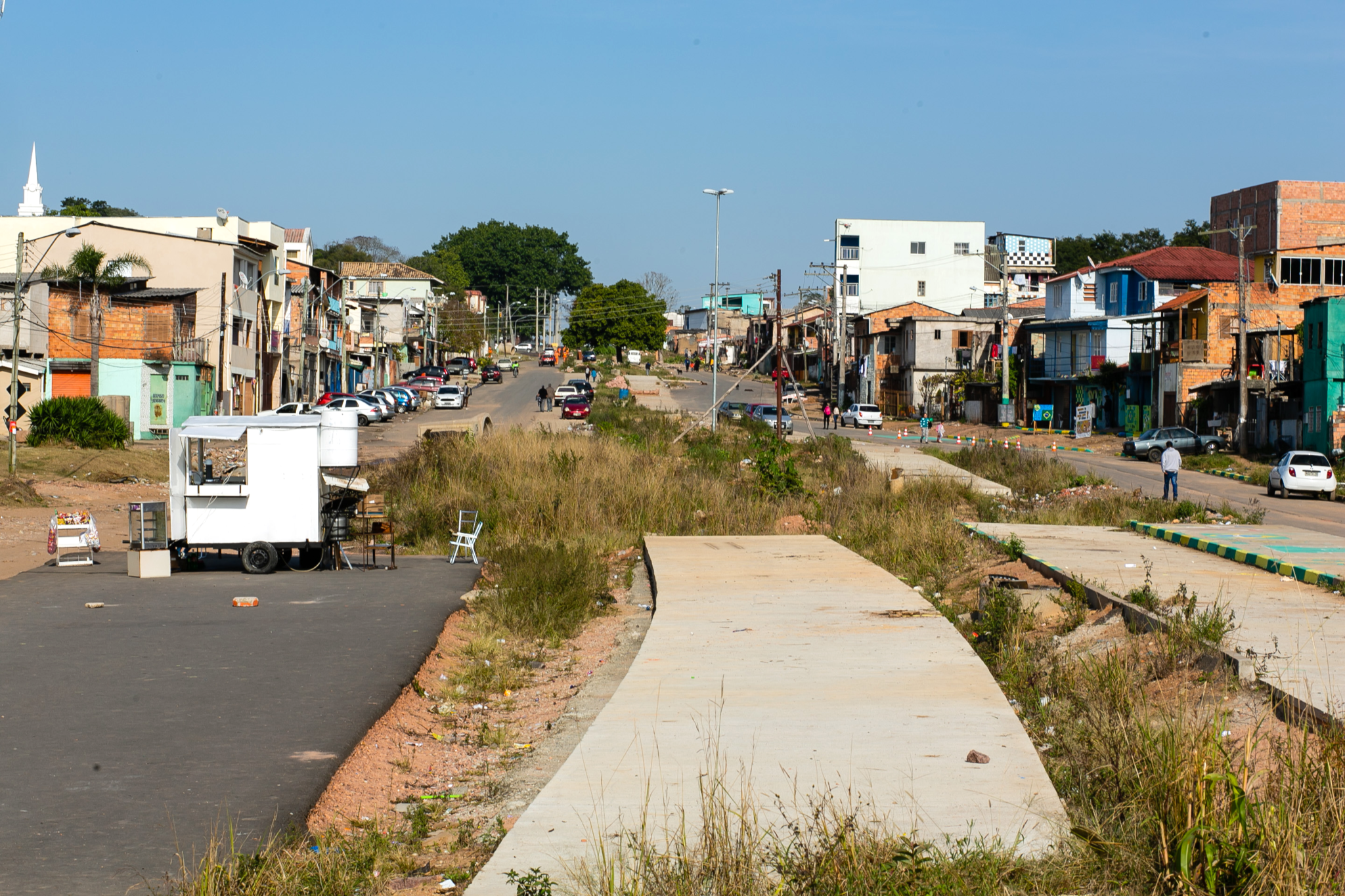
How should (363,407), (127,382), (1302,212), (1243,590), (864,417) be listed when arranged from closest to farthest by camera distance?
(1243,590) < (127,382) < (363,407) < (864,417) < (1302,212)

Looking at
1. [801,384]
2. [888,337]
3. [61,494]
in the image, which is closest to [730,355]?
[801,384]

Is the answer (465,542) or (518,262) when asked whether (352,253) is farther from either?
(465,542)

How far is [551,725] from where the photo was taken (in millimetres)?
10078

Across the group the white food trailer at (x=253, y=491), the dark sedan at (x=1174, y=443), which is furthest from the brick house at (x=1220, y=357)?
the white food trailer at (x=253, y=491)

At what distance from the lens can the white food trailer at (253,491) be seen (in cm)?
1797

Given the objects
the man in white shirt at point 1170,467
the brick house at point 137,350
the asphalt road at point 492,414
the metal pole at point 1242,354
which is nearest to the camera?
the man in white shirt at point 1170,467

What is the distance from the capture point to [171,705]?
973cm

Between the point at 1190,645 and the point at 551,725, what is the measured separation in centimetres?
519

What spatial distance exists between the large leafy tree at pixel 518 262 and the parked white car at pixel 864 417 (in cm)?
9962

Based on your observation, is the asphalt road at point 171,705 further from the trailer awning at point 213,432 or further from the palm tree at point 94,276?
the palm tree at point 94,276

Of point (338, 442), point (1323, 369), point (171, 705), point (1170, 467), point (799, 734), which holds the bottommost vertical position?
point (171, 705)

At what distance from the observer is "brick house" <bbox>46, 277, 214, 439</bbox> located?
5050cm

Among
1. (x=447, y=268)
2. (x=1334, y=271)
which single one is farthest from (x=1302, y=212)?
(x=447, y=268)

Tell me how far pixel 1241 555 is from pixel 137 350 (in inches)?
1818
